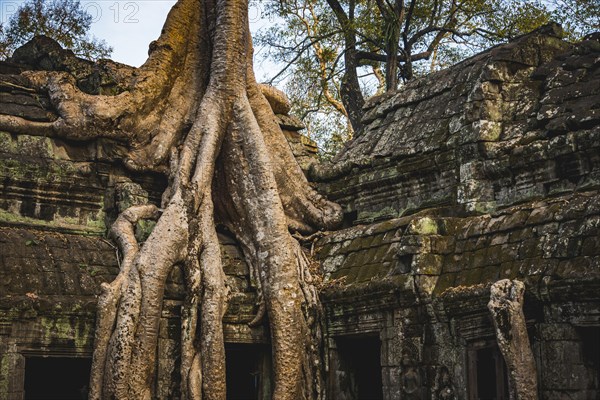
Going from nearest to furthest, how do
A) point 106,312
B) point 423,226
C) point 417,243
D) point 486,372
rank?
point 486,372 → point 106,312 → point 417,243 → point 423,226

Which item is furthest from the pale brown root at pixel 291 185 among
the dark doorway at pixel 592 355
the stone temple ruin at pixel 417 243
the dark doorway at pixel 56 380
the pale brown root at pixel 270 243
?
the dark doorway at pixel 592 355

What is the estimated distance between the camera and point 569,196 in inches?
312

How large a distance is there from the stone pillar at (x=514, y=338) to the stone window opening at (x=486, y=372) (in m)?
0.46

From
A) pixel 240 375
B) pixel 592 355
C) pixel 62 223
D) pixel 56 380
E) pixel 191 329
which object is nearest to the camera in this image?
pixel 592 355

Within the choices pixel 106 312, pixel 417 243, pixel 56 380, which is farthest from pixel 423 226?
pixel 56 380

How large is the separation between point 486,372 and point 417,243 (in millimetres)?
1252

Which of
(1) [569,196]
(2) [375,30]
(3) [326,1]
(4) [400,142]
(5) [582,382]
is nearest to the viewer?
(5) [582,382]

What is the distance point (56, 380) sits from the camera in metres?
10.6

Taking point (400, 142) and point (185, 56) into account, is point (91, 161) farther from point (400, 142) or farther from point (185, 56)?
point (400, 142)

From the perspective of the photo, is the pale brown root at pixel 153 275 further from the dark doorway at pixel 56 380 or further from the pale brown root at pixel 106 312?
the dark doorway at pixel 56 380

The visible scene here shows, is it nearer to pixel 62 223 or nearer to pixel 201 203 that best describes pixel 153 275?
pixel 201 203

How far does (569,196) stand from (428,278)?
1.38m

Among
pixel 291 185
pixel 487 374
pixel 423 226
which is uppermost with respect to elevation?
pixel 291 185

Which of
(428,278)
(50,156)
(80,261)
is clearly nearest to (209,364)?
(80,261)
